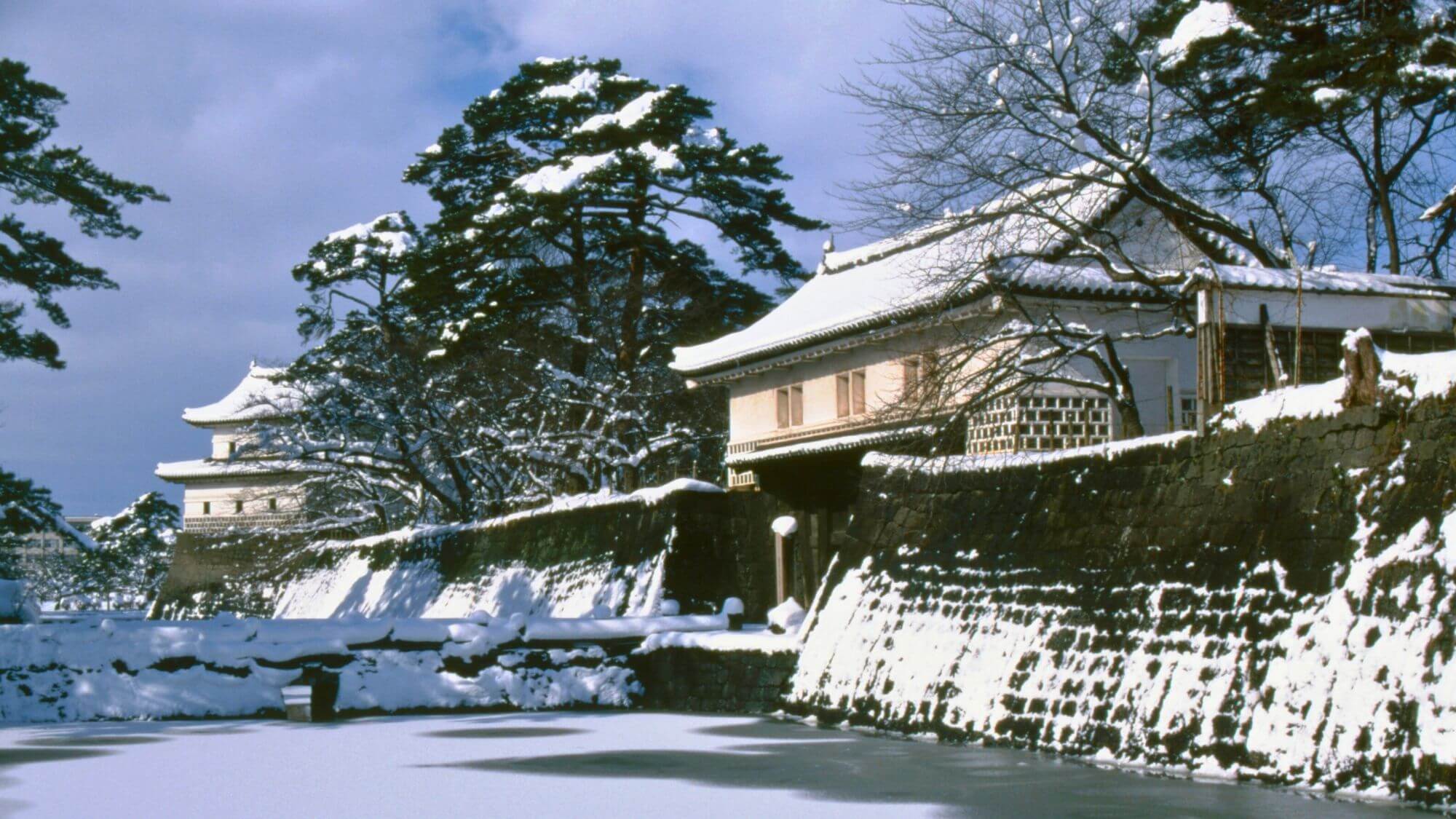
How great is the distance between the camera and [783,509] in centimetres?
2142

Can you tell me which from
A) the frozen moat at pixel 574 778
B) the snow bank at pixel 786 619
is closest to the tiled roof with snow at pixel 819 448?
the snow bank at pixel 786 619

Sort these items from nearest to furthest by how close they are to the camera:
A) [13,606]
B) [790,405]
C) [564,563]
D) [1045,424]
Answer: [13,606], [1045,424], [564,563], [790,405]

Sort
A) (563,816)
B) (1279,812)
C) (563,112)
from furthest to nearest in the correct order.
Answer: (563,112) → (563,816) → (1279,812)

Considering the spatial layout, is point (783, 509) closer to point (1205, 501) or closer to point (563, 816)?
point (1205, 501)

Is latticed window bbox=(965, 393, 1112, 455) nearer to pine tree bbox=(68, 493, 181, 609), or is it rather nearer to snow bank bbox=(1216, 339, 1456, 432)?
snow bank bbox=(1216, 339, 1456, 432)

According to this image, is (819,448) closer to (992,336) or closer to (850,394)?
(850,394)

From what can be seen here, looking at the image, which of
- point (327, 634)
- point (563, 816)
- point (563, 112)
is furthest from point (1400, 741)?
point (563, 112)

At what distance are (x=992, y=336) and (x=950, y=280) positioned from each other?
0.88 meters

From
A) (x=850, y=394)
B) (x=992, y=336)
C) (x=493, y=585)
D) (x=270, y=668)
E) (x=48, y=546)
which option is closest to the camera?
(x=270, y=668)

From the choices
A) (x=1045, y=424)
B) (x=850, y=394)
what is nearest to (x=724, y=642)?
(x=1045, y=424)

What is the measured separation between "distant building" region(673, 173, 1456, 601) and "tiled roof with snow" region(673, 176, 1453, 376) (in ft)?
0.13

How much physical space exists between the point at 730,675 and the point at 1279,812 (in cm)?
827

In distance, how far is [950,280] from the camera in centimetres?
1608

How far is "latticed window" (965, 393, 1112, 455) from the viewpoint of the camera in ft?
56.8
